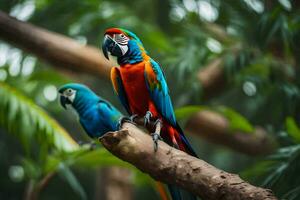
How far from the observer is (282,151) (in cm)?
240

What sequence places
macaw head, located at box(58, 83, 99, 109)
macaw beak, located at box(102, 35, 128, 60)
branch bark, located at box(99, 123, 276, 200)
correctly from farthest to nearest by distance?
macaw head, located at box(58, 83, 99, 109) < macaw beak, located at box(102, 35, 128, 60) < branch bark, located at box(99, 123, 276, 200)

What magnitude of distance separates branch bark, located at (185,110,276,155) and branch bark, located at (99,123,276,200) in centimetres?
211

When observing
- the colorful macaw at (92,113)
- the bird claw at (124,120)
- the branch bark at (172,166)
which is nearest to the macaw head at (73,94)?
the colorful macaw at (92,113)

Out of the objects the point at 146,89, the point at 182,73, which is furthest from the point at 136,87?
the point at 182,73

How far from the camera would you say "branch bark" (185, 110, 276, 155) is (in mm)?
3668

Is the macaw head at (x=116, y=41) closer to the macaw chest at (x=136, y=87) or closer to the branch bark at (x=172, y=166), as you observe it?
the macaw chest at (x=136, y=87)

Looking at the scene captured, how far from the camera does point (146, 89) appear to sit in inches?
67.3

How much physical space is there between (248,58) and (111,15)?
1227 millimetres

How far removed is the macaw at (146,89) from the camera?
1646mm

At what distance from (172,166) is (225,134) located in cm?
227

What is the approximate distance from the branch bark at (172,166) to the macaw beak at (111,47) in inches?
9.3

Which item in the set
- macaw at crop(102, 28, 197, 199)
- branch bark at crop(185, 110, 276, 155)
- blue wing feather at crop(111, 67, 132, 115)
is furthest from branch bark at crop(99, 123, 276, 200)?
branch bark at crop(185, 110, 276, 155)

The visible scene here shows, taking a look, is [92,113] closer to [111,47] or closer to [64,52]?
[111,47]

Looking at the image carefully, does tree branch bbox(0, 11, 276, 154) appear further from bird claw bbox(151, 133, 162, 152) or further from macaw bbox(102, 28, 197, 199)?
bird claw bbox(151, 133, 162, 152)
